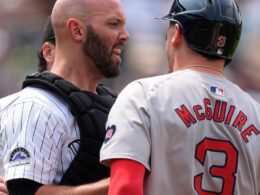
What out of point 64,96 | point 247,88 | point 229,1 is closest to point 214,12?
point 229,1

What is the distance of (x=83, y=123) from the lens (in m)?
2.99

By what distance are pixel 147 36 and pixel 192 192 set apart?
471cm

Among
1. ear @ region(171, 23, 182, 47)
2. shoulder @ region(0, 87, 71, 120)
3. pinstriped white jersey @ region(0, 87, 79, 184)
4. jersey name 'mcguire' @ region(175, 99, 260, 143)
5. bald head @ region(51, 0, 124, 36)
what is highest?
bald head @ region(51, 0, 124, 36)

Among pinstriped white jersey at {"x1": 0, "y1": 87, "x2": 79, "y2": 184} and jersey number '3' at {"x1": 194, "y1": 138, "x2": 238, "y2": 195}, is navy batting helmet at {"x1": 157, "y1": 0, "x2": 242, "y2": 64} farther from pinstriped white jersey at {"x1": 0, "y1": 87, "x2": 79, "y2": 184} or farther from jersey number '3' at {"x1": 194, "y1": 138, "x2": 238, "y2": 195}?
pinstriped white jersey at {"x1": 0, "y1": 87, "x2": 79, "y2": 184}

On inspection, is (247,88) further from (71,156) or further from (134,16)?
(71,156)

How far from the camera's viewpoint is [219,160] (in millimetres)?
2482

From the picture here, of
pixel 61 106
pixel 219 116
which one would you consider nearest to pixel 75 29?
pixel 61 106

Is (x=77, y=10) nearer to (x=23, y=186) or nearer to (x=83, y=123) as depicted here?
(x=83, y=123)

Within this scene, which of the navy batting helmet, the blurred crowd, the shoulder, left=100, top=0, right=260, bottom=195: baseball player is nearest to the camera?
left=100, top=0, right=260, bottom=195: baseball player

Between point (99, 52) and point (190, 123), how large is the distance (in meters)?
0.90

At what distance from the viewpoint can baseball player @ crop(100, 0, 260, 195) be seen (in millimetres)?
2396

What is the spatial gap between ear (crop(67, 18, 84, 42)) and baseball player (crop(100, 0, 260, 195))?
2.23 feet

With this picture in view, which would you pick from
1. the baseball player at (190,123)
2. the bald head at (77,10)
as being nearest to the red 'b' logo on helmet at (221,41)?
the baseball player at (190,123)

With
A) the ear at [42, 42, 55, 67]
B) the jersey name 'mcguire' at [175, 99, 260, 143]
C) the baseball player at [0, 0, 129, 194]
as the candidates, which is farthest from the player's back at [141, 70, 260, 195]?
the ear at [42, 42, 55, 67]
